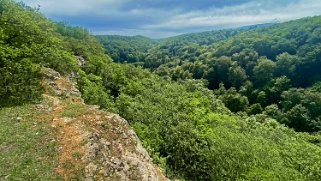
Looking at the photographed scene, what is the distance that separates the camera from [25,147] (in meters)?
19.4

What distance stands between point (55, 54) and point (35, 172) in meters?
21.4

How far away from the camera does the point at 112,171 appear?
18.8 m

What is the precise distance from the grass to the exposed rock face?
0.75 m

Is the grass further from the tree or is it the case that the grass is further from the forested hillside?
the tree

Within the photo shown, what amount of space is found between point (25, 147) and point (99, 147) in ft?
16.0

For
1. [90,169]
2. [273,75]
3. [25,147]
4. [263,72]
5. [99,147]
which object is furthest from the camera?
[263,72]

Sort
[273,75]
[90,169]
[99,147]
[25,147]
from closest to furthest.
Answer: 1. [90,169]
2. [25,147]
3. [99,147]
4. [273,75]

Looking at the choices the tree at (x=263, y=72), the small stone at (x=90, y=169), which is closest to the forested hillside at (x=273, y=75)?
the tree at (x=263, y=72)

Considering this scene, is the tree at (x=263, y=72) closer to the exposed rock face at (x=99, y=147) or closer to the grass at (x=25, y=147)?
the exposed rock face at (x=99, y=147)

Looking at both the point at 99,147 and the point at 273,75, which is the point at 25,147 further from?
the point at 273,75

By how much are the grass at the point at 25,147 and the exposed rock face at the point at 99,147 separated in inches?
29.7

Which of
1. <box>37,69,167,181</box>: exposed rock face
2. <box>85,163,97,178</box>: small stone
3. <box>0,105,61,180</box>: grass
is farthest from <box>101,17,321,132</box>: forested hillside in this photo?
<box>0,105,61,180</box>: grass

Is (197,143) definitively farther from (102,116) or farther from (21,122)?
(21,122)

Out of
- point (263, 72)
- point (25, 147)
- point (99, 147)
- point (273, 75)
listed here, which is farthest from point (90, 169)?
point (273, 75)
